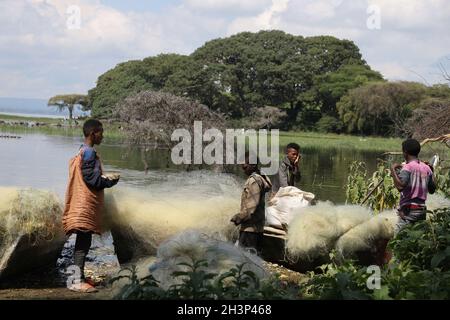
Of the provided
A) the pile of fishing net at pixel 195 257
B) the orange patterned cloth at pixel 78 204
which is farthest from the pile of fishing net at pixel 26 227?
the pile of fishing net at pixel 195 257

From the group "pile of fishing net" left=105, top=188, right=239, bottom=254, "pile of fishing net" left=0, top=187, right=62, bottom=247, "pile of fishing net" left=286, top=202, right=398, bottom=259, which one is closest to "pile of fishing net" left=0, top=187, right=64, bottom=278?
"pile of fishing net" left=0, top=187, right=62, bottom=247

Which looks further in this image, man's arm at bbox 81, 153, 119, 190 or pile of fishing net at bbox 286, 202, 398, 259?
pile of fishing net at bbox 286, 202, 398, 259

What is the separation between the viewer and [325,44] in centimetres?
8581

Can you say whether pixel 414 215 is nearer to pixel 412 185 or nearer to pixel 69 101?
pixel 412 185

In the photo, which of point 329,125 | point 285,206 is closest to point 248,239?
point 285,206

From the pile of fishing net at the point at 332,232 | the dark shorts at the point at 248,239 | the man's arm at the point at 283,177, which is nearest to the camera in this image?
the dark shorts at the point at 248,239

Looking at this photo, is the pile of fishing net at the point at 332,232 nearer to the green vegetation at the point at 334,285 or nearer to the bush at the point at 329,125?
Answer: the green vegetation at the point at 334,285

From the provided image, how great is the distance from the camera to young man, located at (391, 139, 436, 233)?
612 cm

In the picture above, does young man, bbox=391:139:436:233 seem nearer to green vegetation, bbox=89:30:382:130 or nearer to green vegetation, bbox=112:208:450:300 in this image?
green vegetation, bbox=112:208:450:300

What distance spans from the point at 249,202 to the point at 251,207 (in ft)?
0.19

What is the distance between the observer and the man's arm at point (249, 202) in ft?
21.0

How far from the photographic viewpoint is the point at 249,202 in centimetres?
643

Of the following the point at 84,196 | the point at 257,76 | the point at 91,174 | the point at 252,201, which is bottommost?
the point at 252,201
